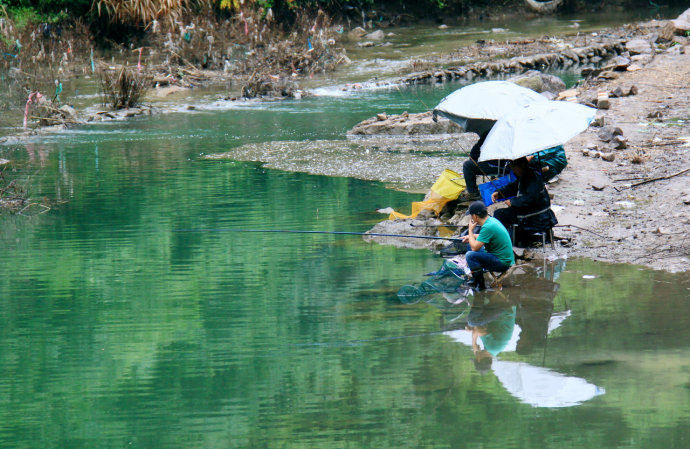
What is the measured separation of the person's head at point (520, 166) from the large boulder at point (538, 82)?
8.85m

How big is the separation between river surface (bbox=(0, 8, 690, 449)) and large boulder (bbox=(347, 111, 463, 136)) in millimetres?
4202

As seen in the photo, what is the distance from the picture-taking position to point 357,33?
28375 millimetres

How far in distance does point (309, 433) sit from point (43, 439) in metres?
1.73

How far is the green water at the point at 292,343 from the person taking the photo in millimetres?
5582

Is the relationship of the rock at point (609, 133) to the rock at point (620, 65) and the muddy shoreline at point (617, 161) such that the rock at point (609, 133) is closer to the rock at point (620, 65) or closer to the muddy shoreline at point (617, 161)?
the muddy shoreline at point (617, 161)

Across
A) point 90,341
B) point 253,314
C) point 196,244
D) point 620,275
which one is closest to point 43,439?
point 90,341

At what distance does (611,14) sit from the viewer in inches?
1216

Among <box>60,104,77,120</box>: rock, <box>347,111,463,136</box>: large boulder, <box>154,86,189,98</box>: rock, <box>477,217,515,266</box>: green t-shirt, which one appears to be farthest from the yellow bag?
<box>154,86,189,98</box>: rock

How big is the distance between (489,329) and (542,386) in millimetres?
1131

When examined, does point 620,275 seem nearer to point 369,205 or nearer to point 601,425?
point 601,425

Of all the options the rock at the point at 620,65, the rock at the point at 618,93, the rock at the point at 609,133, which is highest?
the rock at the point at 620,65

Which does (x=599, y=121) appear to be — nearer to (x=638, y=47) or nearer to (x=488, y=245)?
(x=488, y=245)

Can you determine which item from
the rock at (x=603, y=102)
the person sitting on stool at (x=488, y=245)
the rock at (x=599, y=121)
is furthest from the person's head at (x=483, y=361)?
the rock at (x=603, y=102)

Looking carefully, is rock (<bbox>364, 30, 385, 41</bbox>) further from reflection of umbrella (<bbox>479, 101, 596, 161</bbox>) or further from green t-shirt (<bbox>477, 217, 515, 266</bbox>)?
green t-shirt (<bbox>477, 217, 515, 266</bbox>)
